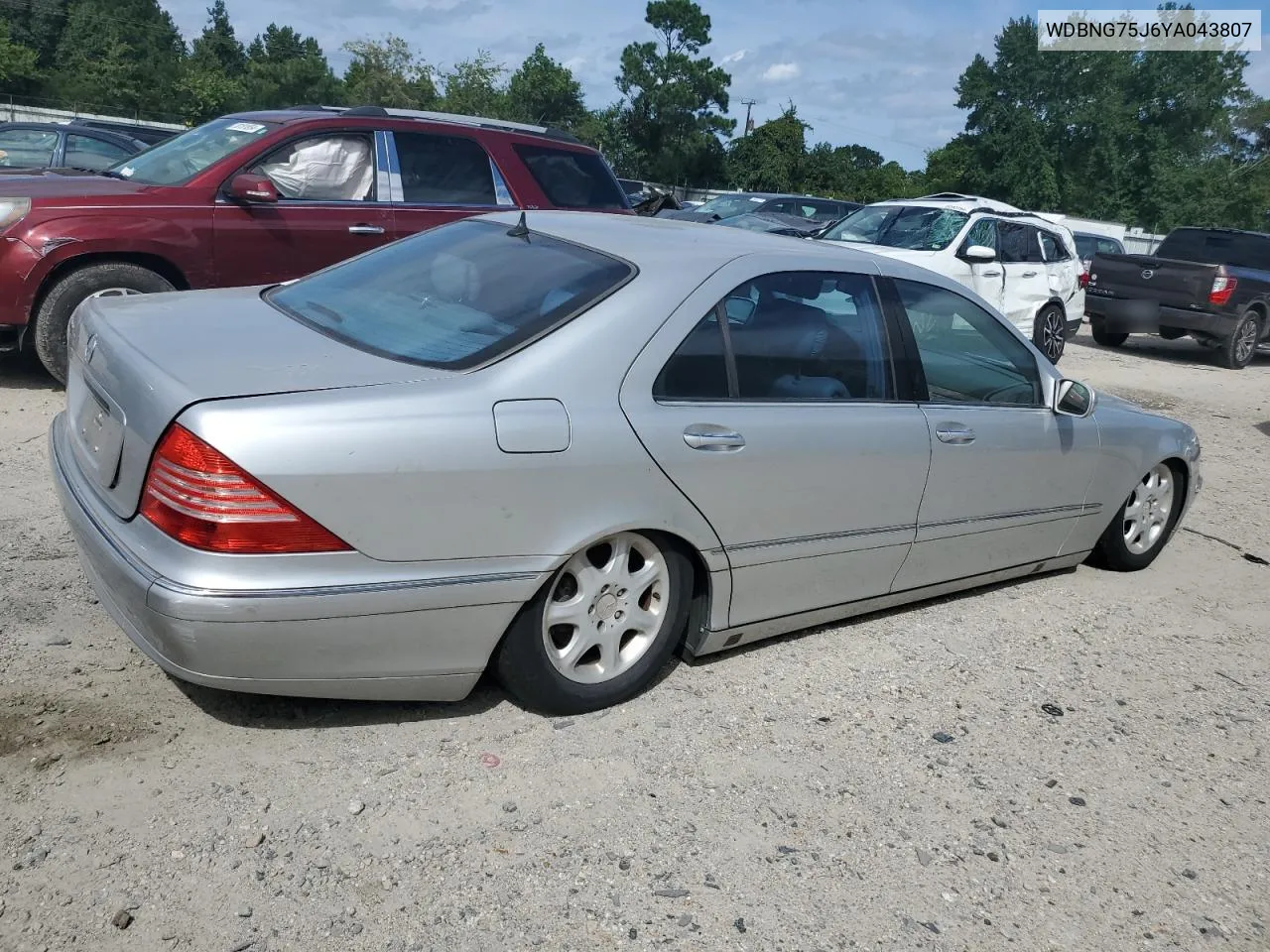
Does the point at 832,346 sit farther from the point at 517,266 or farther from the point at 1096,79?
the point at 1096,79

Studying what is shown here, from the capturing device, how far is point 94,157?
470 inches

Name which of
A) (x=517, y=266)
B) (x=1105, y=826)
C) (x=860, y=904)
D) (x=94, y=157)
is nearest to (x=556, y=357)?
(x=517, y=266)

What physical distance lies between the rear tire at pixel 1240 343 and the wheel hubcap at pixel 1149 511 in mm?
10091

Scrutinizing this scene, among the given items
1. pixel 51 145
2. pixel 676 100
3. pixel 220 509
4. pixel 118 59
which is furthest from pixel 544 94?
pixel 220 509

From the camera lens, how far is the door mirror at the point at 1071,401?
4723 mm

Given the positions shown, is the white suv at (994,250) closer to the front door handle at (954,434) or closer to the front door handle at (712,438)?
the front door handle at (954,434)

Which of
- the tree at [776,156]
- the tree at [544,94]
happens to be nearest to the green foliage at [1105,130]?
the tree at [776,156]

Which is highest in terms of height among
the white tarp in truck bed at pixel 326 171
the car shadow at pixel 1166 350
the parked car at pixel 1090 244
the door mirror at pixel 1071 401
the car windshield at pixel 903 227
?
the parked car at pixel 1090 244

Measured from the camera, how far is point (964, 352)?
464 centimetres

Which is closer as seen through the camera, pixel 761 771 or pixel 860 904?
pixel 860 904

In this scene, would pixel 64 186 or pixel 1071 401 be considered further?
pixel 64 186

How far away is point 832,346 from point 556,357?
1240 millimetres

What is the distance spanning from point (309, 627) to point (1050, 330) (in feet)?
36.5

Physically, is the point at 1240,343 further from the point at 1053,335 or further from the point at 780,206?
the point at 780,206
